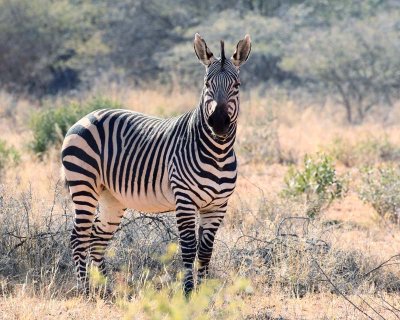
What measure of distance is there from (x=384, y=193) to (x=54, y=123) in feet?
19.7

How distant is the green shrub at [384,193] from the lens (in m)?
9.57

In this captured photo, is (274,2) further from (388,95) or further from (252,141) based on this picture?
(252,141)

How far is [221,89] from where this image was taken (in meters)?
5.89

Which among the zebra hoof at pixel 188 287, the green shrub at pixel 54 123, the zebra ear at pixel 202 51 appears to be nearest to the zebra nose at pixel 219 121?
the zebra ear at pixel 202 51

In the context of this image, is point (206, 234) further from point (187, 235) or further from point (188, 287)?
point (188, 287)

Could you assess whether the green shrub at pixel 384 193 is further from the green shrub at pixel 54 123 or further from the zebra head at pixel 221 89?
the green shrub at pixel 54 123

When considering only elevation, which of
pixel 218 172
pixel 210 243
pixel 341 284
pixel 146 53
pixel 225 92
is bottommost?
pixel 341 284

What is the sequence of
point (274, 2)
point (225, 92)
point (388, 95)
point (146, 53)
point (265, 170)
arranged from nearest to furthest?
point (225, 92), point (265, 170), point (388, 95), point (146, 53), point (274, 2)

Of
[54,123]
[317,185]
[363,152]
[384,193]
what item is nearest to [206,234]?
[317,185]

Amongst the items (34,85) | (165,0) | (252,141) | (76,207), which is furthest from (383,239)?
(165,0)

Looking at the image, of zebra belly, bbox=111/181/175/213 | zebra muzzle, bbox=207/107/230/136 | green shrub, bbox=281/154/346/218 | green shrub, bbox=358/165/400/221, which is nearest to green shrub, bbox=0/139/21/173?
green shrub, bbox=281/154/346/218

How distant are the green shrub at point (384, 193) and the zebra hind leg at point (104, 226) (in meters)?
3.75

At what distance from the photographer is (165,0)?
28500 millimetres

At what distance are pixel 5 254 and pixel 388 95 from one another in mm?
16384
